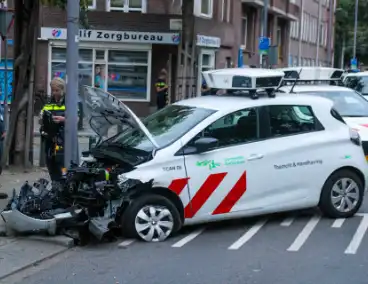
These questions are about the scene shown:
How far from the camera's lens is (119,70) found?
94.5ft

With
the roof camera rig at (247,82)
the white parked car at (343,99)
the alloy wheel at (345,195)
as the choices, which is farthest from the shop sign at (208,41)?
the alloy wheel at (345,195)

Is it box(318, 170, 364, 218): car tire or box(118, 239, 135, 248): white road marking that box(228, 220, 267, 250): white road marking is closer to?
box(318, 170, 364, 218): car tire

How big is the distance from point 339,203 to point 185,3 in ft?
44.1

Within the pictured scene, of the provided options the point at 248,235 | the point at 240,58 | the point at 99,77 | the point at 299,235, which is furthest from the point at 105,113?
the point at 240,58

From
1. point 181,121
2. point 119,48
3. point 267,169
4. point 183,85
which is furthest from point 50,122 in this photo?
point 119,48

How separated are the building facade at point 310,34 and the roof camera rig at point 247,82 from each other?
137 ft

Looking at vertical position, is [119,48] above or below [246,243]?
above

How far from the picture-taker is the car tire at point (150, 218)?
795 centimetres

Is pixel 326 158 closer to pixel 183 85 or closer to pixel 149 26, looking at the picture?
pixel 183 85

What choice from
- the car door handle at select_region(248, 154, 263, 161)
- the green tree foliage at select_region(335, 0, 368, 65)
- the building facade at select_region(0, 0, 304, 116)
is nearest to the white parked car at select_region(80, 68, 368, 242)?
the car door handle at select_region(248, 154, 263, 161)

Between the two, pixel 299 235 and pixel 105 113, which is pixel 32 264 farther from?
pixel 299 235

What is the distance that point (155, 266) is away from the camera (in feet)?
23.5

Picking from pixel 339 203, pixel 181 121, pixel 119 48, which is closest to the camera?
pixel 181 121

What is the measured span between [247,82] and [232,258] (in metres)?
2.58
